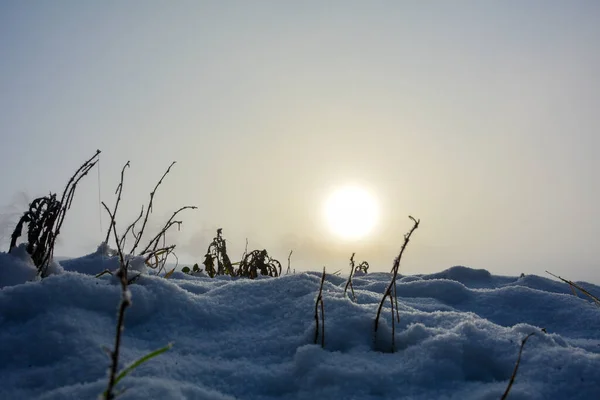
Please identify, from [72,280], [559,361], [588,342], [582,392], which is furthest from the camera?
[588,342]

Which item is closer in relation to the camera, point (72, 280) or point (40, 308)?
point (40, 308)

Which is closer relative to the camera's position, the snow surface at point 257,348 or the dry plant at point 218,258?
the snow surface at point 257,348

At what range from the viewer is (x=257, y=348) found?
163 centimetres

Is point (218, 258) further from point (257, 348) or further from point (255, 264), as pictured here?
point (257, 348)

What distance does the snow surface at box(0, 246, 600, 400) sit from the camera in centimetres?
133

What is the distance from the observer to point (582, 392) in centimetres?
131

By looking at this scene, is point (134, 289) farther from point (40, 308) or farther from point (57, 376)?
point (57, 376)

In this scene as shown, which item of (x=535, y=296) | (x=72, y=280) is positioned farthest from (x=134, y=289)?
(x=535, y=296)

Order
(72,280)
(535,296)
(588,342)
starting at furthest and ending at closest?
(535,296), (588,342), (72,280)

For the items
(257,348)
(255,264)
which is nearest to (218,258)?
(255,264)

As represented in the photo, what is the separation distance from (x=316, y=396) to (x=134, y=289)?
877mm

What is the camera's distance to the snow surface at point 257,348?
1.33 meters

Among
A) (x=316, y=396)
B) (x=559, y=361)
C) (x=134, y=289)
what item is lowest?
(x=316, y=396)

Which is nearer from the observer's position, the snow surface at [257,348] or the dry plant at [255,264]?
the snow surface at [257,348]
